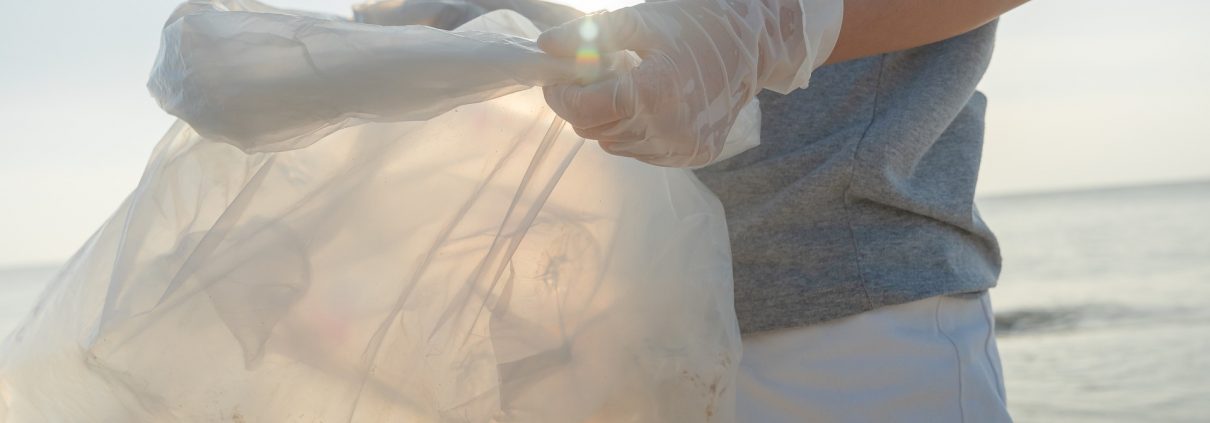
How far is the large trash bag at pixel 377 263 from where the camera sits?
105 centimetres

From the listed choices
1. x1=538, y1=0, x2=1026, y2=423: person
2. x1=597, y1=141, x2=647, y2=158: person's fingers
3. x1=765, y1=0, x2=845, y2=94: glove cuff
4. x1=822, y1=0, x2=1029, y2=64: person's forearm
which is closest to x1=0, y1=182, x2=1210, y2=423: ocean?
x1=538, y1=0, x2=1026, y2=423: person

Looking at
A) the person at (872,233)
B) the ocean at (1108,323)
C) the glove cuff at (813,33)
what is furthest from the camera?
the ocean at (1108,323)

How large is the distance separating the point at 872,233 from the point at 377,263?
0.62 meters

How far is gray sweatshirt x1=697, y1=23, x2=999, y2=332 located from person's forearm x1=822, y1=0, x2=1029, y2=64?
0.41ft

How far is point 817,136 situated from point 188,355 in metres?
0.81

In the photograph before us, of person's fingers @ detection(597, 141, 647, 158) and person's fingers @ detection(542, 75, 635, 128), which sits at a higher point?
person's fingers @ detection(542, 75, 635, 128)

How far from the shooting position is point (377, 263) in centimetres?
116

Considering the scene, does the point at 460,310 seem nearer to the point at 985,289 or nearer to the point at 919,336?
the point at 919,336

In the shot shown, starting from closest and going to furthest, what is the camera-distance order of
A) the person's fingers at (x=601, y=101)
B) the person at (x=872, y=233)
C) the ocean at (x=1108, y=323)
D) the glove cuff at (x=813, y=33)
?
the person's fingers at (x=601, y=101)
the glove cuff at (x=813, y=33)
the person at (x=872, y=233)
the ocean at (x=1108, y=323)

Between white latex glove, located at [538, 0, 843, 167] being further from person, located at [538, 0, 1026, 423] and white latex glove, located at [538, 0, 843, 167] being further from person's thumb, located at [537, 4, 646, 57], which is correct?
person, located at [538, 0, 1026, 423]

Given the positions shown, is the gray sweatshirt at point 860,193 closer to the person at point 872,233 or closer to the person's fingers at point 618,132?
the person at point 872,233

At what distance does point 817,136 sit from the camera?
4.66 ft

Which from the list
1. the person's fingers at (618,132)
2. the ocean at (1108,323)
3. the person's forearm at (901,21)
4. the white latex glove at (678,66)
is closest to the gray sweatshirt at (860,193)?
the person's forearm at (901,21)

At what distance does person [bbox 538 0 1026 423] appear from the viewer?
1324mm
